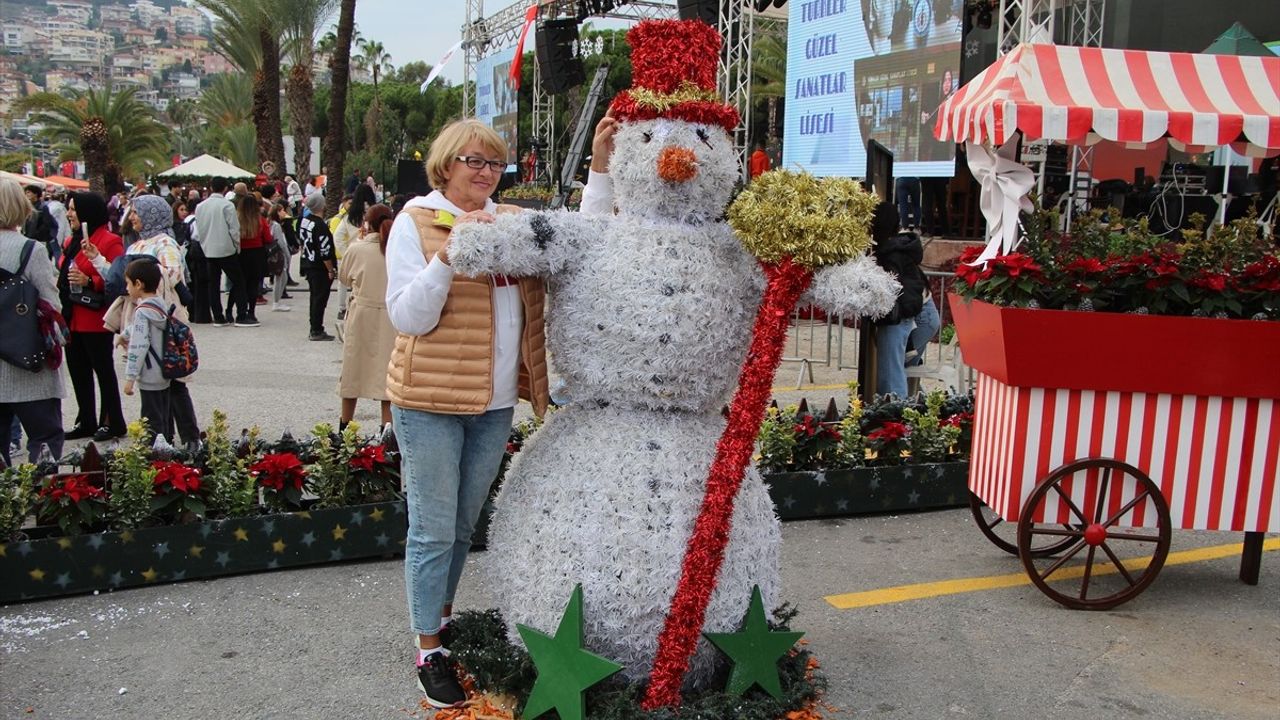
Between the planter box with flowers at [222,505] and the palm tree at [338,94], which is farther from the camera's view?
the palm tree at [338,94]

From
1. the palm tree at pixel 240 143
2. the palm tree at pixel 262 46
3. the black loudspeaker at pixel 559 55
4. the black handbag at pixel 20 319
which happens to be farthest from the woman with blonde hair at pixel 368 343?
the palm tree at pixel 240 143

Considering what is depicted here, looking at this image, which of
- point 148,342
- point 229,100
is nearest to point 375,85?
point 229,100

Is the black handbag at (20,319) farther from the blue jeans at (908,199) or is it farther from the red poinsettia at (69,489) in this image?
the blue jeans at (908,199)

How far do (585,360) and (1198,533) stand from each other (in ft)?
13.4

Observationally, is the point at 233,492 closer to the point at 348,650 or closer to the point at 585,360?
the point at 348,650

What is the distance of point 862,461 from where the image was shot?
19.1 feet

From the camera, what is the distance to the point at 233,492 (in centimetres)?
473

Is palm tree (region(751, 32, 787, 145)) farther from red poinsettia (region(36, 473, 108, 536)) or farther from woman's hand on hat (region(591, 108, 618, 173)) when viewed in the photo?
woman's hand on hat (region(591, 108, 618, 173))

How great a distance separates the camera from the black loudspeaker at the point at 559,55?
24.3 meters

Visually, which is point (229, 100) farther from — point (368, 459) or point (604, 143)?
point (604, 143)

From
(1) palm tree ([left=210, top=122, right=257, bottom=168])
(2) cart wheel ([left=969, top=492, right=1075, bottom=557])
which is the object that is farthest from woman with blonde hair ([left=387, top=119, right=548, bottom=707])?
(1) palm tree ([left=210, top=122, right=257, bottom=168])

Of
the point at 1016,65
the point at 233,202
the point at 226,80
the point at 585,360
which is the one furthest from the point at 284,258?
the point at 226,80

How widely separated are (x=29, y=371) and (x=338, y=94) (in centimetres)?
2023

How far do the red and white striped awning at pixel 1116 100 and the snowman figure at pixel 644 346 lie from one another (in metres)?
2.47
